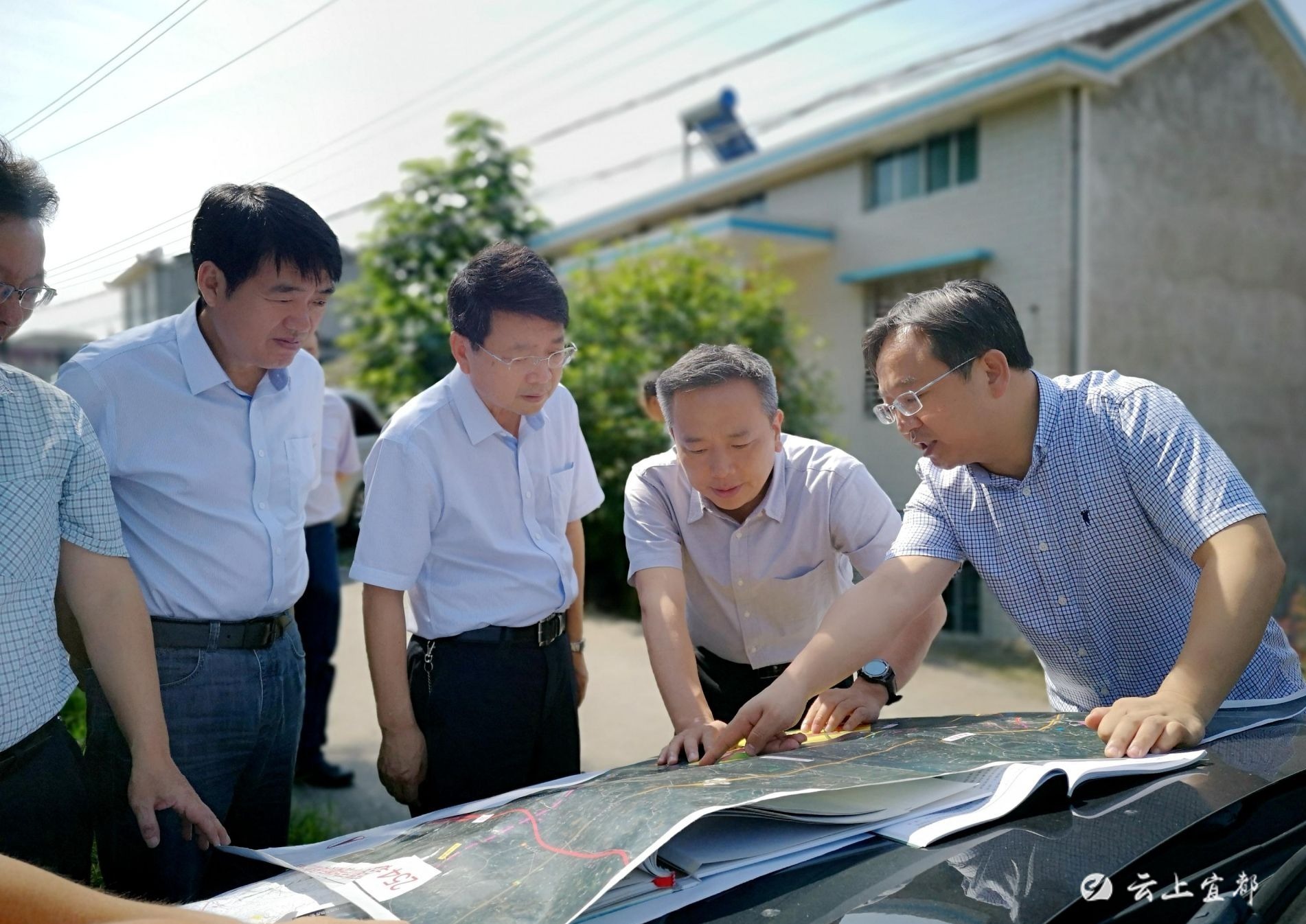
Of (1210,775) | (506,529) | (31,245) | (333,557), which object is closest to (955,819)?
(1210,775)

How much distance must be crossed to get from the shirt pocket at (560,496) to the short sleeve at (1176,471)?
1192mm

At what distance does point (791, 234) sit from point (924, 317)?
959 cm

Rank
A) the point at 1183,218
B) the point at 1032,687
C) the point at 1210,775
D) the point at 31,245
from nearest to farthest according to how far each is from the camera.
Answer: the point at 1210,775 → the point at 31,245 → the point at 1032,687 → the point at 1183,218

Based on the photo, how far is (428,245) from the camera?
480 inches

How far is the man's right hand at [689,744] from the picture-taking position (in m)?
1.74

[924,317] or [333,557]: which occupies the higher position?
[924,317]

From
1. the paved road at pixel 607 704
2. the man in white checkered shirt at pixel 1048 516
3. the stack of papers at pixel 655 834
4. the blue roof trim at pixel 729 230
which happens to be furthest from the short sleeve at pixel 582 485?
the blue roof trim at pixel 729 230

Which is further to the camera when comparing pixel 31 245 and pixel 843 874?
pixel 31 245

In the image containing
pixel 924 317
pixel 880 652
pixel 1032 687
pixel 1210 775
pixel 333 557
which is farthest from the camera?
pixel 1032 687

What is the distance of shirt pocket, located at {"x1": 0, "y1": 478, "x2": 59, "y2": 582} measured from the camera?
1.53 meters

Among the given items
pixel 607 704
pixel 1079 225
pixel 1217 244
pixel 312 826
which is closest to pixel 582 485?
pixel 312 826

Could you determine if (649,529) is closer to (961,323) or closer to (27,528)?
(961,323)

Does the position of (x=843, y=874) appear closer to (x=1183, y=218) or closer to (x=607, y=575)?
(x=607, y=575)

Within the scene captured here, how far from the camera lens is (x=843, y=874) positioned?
1131 mm
